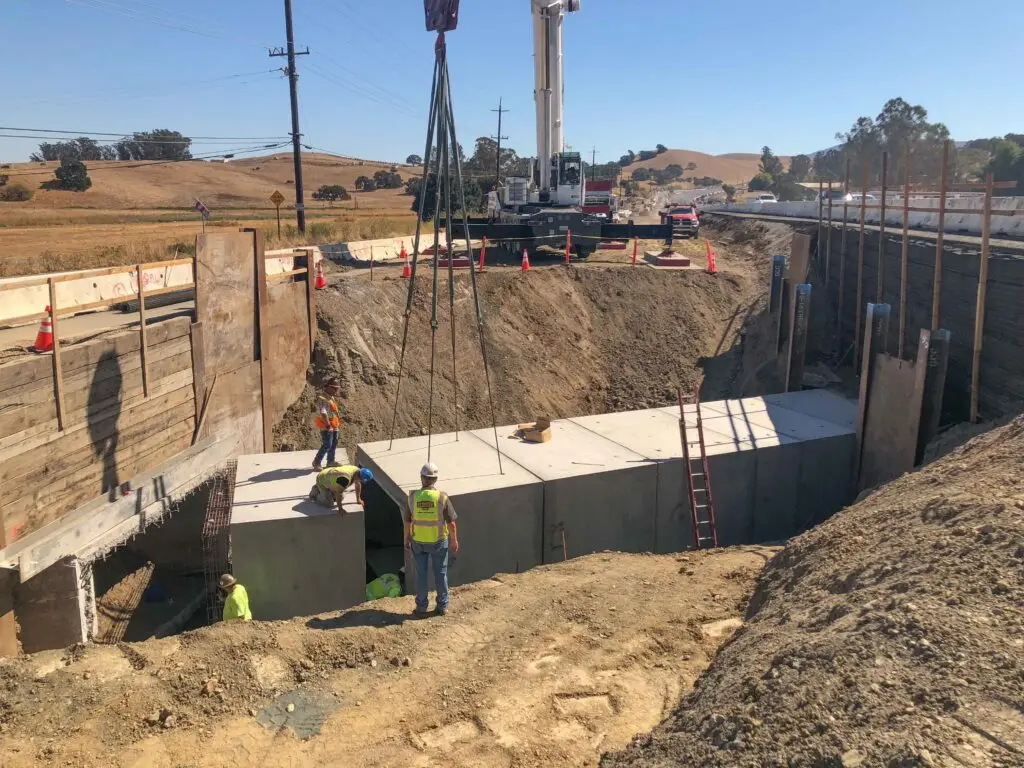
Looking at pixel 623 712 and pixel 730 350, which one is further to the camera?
pixel 730 350

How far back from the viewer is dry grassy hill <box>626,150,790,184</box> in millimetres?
162875

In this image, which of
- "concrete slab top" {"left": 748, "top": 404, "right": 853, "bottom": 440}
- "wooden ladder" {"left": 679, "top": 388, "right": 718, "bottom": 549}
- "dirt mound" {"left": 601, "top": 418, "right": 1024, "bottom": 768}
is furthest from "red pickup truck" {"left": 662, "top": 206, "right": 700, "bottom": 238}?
"dirt mound" {"left": 601, "top": 418, "right": 1024, "bottom": 768}

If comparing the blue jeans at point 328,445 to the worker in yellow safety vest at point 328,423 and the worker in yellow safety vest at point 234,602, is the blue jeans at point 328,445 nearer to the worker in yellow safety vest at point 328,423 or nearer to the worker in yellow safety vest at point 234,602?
the worker in yellow safety vest at point 328,423

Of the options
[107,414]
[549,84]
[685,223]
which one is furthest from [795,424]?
[685,223]

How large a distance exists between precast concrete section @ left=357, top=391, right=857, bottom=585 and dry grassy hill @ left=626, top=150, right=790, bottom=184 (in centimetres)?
15195

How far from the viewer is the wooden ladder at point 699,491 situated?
10459 millimetres

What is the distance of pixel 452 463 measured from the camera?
1070 cm

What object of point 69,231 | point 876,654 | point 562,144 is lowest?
point 876,654

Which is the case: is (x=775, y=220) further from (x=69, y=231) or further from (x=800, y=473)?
(x=69, y=231)

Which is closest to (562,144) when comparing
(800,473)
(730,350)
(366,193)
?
(730,350)

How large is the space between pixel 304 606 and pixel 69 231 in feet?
101

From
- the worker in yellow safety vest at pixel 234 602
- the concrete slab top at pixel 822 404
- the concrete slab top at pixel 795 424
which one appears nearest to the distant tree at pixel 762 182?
the concrete slab top at pixel 822 404

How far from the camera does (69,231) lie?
33344mm

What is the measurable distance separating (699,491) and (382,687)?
248 inches
